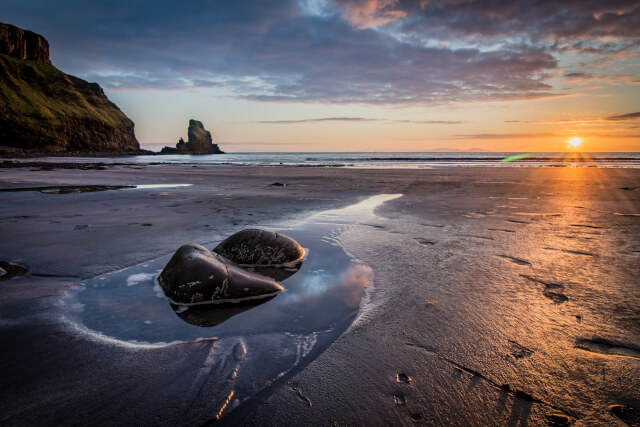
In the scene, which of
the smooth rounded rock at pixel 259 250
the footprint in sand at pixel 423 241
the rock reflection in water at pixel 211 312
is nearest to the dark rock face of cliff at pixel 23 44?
the smooth rounded rock at pixel 259 250

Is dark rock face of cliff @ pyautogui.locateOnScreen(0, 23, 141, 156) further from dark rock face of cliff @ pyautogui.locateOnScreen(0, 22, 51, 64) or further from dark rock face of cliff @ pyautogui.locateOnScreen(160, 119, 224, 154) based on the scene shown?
dark rock face of cliff @ pyautogui.locateOnScreen(160, 119, 224, 154)

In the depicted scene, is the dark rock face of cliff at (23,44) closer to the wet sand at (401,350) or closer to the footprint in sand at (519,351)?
the wet sand at (401,350)

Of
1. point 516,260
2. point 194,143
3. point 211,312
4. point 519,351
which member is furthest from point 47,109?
point 519,351

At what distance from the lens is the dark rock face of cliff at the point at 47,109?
211ft

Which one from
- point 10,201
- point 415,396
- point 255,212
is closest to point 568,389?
point 415,396

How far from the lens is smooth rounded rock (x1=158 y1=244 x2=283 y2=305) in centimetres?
292

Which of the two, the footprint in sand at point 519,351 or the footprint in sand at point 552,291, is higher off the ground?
the footprint in sand at point 552,291

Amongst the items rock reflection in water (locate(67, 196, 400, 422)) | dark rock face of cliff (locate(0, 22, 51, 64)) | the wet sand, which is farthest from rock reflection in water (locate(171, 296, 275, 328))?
dark rock face of cliff (locate(0, 22, 51, 64))

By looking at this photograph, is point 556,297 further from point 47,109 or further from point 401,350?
point 47,109

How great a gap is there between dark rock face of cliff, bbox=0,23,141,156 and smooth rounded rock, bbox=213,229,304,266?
252 ft

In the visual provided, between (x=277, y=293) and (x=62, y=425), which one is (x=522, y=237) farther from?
(x=62, y=425)

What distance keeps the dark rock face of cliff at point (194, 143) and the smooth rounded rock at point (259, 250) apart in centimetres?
13445

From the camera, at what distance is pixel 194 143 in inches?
5010

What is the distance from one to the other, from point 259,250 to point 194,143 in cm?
13589
